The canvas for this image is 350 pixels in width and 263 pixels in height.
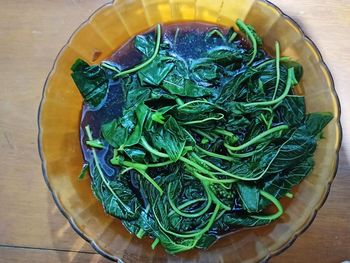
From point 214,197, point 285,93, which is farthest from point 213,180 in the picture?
point 285,93

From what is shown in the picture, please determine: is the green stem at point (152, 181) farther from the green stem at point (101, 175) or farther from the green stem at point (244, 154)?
the green stem at point (244, 154)

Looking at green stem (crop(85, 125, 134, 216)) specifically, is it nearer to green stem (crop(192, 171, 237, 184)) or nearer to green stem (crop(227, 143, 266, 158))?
green stem (crop(192, 171, 237, 184))

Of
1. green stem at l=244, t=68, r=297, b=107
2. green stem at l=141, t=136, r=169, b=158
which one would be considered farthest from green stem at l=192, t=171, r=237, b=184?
green stem at l=244, t=68, r=297, b=107

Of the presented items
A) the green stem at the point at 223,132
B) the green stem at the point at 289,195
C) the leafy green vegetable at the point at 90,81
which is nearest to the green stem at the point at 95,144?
the leafy green vegetable at the point at 90,81

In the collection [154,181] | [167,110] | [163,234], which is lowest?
[163,234]

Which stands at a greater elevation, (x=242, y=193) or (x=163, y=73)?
(x=163, y=73)

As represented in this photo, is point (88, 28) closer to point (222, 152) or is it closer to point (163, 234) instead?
point (222, 152)

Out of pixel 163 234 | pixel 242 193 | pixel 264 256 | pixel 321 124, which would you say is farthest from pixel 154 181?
pixel 321 124
